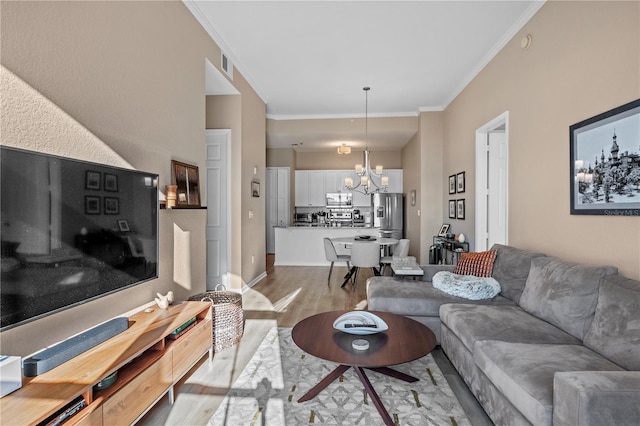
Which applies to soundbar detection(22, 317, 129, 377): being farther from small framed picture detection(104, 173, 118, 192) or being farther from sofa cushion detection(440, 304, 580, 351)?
sofa cushion detection(440, 304, 580, 351)

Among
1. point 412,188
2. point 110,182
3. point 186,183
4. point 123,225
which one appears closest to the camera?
point 110,182

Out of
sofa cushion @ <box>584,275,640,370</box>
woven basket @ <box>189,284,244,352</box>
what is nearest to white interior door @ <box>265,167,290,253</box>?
woven basket @ <box>189,284,244,352</box>

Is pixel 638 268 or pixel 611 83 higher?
pixel 611 83

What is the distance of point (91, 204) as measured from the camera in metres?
1.77

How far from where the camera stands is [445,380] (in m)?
2.39

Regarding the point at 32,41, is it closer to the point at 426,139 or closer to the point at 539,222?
the point at 539,222

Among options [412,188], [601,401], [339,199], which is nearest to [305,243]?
[339,199]

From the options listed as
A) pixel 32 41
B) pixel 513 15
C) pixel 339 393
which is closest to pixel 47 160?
pixel 32 41

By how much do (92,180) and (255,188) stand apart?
3.79 m

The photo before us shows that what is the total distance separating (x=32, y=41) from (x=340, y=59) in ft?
11.3

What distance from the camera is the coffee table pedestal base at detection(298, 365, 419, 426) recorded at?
1.94m

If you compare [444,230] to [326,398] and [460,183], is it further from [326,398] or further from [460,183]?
[326,398]

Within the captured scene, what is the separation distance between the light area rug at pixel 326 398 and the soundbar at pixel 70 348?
2.54 feet

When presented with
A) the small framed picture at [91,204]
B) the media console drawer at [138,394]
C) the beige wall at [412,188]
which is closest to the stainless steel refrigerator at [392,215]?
the beige wall at [412,188]
